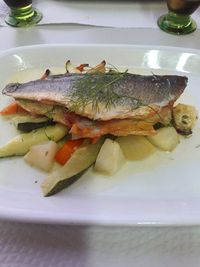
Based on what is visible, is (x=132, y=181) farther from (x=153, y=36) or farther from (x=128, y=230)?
(x=153, y=36)

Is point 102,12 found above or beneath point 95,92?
beneath

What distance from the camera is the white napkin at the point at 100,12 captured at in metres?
1.35

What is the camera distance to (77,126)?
0.82 m

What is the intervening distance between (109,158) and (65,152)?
101 mm

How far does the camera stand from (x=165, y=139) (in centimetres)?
86

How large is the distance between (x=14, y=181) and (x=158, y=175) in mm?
316

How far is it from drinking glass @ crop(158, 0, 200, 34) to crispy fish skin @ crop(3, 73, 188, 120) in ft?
1.77

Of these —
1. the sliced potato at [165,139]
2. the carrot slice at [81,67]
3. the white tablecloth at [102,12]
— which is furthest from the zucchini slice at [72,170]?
the white tablecloth at [102,12]

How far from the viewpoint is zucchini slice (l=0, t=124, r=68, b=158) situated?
2.71ft

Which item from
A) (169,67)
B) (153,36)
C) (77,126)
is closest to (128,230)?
(77,126)

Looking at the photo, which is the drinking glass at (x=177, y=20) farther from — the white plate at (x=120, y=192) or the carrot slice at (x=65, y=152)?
the carrot slice at (x=65, y=152)

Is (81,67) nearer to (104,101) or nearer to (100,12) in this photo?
(104,101)

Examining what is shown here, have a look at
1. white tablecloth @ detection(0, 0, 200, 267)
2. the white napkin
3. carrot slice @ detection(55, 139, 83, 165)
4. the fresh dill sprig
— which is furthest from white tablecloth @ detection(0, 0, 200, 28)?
white tablecloth @ detection(0, 0, 200, 267)

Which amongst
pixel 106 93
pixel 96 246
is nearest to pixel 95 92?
pixel 106 93
